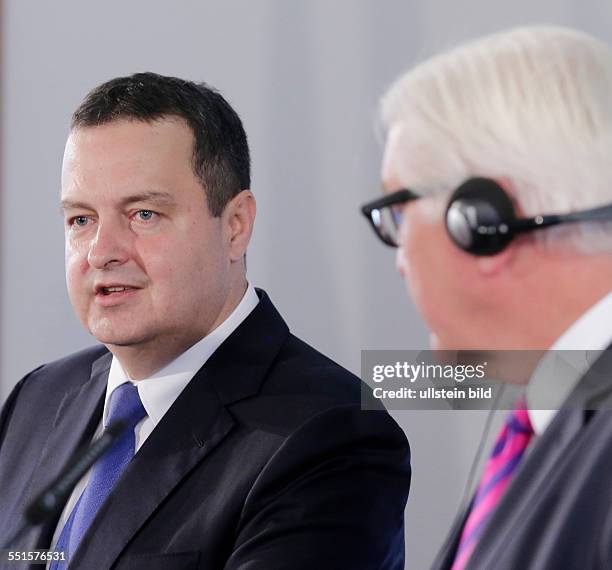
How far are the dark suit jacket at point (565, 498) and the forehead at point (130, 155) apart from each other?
0.78 meters

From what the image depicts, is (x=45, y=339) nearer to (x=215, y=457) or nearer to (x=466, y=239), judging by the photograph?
(x=215, y=457)

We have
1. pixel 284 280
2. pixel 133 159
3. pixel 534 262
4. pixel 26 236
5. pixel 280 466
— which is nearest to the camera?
pixel 534 262

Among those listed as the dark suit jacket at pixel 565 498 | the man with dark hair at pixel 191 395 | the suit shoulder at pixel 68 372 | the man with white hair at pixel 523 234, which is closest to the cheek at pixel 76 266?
the man with dark hair at pixel 191 395

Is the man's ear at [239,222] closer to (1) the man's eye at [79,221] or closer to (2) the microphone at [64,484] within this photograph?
(1) the man's eye at [79,221]

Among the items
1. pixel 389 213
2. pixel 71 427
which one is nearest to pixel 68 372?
pixel 71 427

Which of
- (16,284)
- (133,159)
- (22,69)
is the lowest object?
Result: (16,284)

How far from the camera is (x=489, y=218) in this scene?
0.85 m

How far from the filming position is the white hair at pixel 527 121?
2.73 feet

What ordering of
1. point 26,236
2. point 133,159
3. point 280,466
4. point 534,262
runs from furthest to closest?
point 26,236, point 133,159, point 280,466, point 534,262

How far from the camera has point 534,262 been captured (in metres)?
0.86

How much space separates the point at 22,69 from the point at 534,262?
1632mm

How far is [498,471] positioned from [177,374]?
2.21 feet

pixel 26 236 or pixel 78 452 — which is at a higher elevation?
pixel 26 236

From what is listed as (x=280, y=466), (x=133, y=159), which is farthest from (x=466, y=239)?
(x=133, y=159)
